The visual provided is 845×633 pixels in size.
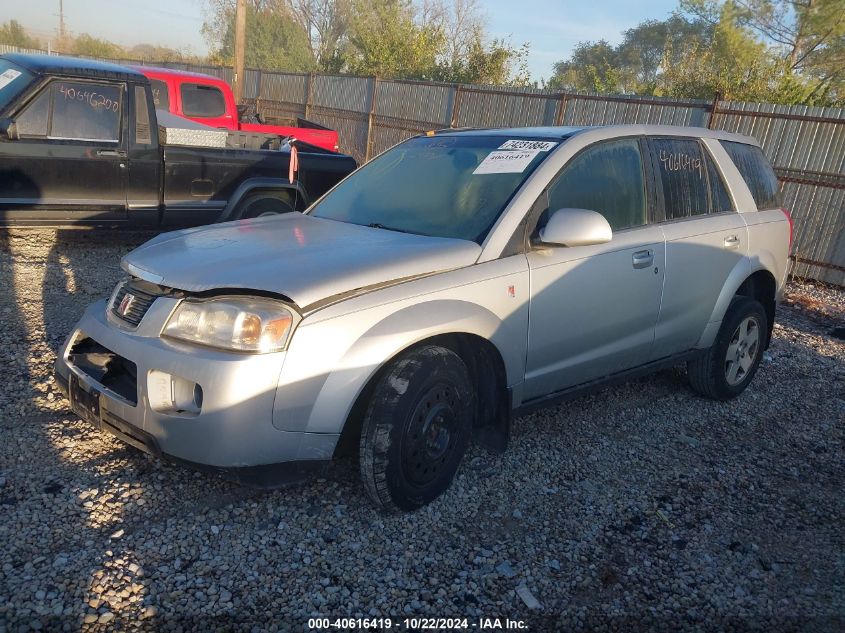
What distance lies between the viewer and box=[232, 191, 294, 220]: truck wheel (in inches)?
292

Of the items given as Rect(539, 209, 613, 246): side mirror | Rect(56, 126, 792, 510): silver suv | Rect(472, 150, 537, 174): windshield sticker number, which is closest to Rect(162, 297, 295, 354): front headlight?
Rect(56, 126, 792, 510): silver suv

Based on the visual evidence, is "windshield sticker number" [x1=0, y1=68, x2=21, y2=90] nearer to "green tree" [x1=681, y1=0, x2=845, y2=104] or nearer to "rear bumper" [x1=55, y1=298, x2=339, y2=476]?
"rear bumper" [x1=55, y1=298, x2=339, y2=476]

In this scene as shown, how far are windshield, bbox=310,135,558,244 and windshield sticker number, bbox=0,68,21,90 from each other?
4.49 metres

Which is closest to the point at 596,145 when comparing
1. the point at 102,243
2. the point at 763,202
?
the point at 763,202

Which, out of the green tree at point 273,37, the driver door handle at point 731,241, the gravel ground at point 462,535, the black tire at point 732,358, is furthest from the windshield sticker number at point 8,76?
the green tree at point 273,37

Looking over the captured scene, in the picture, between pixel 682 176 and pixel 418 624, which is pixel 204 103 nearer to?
pixel 682 176

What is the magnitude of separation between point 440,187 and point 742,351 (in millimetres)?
2657

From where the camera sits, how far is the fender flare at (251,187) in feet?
23.2

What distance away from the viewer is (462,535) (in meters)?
3.18

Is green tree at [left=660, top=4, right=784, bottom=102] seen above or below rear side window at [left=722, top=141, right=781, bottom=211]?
above

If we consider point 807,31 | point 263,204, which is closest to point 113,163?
point 263,204

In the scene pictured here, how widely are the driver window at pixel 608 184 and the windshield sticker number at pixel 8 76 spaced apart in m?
5.90

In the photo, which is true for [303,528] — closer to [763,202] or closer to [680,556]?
[680,556]

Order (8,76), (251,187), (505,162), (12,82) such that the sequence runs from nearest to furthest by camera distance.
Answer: (505,162), (12,82), (8,76), (251,187)
